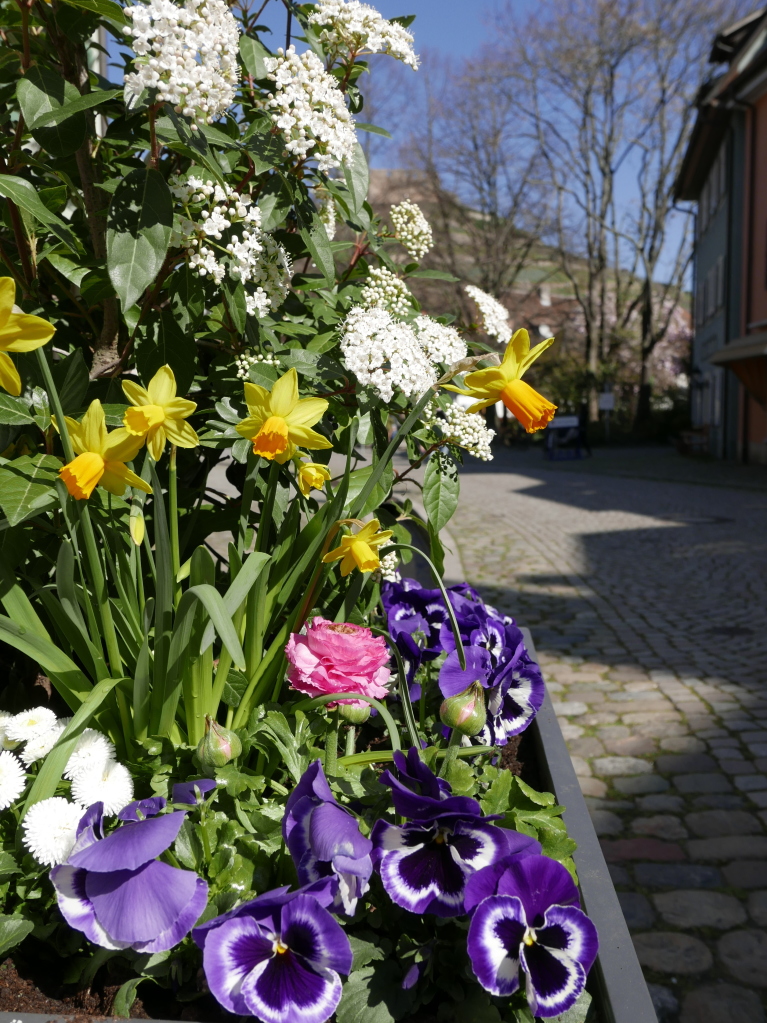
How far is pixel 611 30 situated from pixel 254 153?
87.8ft

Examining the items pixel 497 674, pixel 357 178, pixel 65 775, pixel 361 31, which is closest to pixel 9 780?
pixel 65 775

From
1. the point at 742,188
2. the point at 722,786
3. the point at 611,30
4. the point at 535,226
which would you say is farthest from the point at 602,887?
the point at 535,226

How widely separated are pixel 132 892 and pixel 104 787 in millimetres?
235

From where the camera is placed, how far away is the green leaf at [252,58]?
1.48m

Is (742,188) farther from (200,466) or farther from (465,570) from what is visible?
(200,466)

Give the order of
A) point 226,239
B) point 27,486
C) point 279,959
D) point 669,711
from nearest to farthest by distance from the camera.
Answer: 1. point 279,959
2. point 27,486
3. point 226,239
4. point 669,711

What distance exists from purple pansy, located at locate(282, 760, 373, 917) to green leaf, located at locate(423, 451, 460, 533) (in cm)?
74

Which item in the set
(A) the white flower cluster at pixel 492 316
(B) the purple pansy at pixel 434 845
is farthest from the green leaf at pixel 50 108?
(B) the purple pansy at pixel 434 845

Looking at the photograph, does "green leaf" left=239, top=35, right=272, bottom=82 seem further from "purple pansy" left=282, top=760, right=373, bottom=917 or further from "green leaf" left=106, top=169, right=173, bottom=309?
"purple pansy" left=282, top=760, right=373, bottom=917

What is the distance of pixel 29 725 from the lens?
1262 millimetres

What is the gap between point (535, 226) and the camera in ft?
95.7

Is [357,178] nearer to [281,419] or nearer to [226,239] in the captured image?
[226,239]

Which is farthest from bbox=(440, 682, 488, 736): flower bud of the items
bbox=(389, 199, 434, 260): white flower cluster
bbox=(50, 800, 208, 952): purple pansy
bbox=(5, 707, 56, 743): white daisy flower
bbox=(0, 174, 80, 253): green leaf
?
bbox=(389, 199, 434, 260): white flower cluster

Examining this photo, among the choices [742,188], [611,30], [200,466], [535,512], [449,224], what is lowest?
[535,512]
